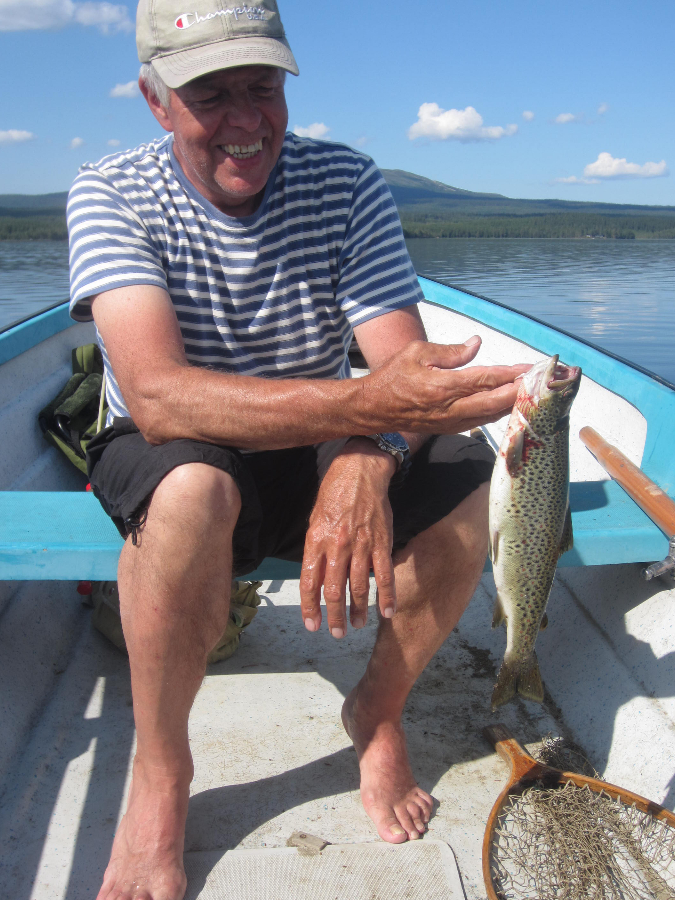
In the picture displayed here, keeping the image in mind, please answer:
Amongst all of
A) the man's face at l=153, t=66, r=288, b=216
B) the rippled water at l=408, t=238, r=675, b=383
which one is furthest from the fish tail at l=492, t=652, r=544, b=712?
the rippled water at l=408, t=238, r=675, b=383

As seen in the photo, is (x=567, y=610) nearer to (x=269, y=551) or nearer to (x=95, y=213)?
(x=269, y=551)

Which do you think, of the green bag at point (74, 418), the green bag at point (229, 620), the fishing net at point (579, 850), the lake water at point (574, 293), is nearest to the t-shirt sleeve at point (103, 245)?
the green bag at point (229, 620)

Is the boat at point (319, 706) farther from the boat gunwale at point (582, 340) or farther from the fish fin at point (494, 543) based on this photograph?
the fish fin at point (494, 543)

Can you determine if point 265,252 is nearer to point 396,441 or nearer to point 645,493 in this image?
point 396,441

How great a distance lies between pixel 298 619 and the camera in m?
3.15

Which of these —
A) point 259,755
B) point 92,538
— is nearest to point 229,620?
point 259,755

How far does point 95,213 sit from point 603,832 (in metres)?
2.20

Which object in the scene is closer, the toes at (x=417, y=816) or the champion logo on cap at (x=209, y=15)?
the champion logo on cap at (x=209, y=15)

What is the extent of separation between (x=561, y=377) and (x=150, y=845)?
1.52m

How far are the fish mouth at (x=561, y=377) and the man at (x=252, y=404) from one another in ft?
0.41

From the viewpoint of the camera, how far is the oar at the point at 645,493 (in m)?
2.09

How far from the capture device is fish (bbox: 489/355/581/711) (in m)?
1.63

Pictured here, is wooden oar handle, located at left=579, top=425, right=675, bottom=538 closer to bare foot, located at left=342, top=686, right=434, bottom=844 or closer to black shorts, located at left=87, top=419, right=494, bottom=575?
black shorts, located at left=87, top=419, right=494, bottom=575

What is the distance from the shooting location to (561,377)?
1.62 m
